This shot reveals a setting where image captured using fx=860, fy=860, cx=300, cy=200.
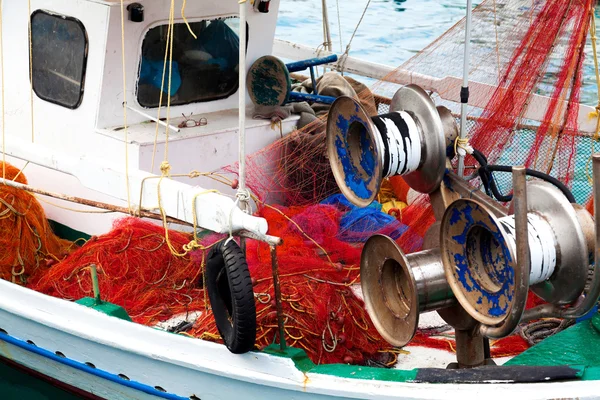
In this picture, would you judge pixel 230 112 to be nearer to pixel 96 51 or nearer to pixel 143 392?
pixel 96 51

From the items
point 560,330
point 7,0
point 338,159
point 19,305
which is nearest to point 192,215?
point 338,159

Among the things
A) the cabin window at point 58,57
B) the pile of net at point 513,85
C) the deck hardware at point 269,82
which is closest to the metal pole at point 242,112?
the pile of net at point 513,85

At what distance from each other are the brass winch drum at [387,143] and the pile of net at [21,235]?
227cm

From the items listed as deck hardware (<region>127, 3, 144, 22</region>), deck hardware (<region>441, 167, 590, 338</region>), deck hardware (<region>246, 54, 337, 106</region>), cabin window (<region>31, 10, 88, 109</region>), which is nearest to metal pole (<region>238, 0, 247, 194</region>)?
deck hardware (<region>441, 167, 590, 338</region>)

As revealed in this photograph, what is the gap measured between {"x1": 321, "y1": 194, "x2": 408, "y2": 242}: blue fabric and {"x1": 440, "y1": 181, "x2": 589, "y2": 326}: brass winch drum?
59.4 inches

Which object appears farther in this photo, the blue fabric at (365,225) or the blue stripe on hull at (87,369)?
the blue fabric at (365,225)

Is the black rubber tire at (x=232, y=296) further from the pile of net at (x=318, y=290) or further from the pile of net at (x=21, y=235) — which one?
the pile of net at (x=21, y=235)

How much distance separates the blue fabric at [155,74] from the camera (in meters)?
5.66

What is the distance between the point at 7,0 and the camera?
594 centimetres

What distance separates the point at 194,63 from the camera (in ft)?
19.3

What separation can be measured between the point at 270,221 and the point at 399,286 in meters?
1.52

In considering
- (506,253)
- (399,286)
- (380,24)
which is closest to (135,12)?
(399,286)

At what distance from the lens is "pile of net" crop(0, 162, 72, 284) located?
5.45 meters

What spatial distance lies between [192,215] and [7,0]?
8.85 feet
